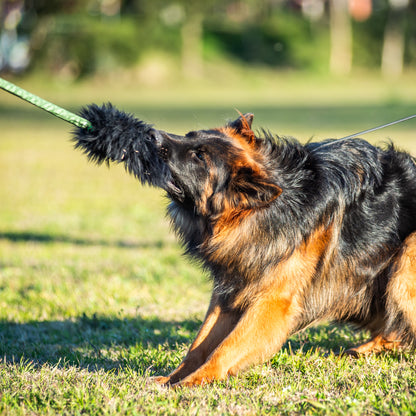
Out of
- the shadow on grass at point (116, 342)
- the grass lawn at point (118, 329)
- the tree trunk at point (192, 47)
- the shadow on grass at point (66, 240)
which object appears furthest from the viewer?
the tree trunk at point (192, 47)

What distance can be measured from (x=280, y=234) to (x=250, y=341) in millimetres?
679

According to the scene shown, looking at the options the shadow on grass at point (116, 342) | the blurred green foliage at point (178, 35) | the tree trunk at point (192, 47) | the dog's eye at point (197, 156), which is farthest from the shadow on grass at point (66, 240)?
the tree trunk at point (192, 47)

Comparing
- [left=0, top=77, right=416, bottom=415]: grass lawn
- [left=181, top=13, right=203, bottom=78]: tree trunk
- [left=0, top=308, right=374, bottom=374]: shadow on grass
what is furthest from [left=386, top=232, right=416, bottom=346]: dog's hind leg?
[left=181, top=13, right=203, bottom=78]: tree trunk

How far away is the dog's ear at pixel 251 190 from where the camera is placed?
3.58m

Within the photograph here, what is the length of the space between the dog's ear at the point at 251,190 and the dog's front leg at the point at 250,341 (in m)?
0.60

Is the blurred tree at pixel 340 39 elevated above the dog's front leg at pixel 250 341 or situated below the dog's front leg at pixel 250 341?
above

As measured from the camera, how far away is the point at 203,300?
571 cm

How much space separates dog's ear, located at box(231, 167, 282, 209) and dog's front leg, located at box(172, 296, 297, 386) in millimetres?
599

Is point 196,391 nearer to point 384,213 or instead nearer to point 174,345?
point 174,345

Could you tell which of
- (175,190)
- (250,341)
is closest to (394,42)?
(175,190)

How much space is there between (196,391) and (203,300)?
234cm

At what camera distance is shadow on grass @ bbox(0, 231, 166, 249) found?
794 centimetres

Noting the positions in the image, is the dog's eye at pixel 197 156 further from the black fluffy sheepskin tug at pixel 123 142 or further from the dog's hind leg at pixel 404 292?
the dog's hind leg at pixel 404 292

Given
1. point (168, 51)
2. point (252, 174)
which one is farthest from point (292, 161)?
point (168, 51)
